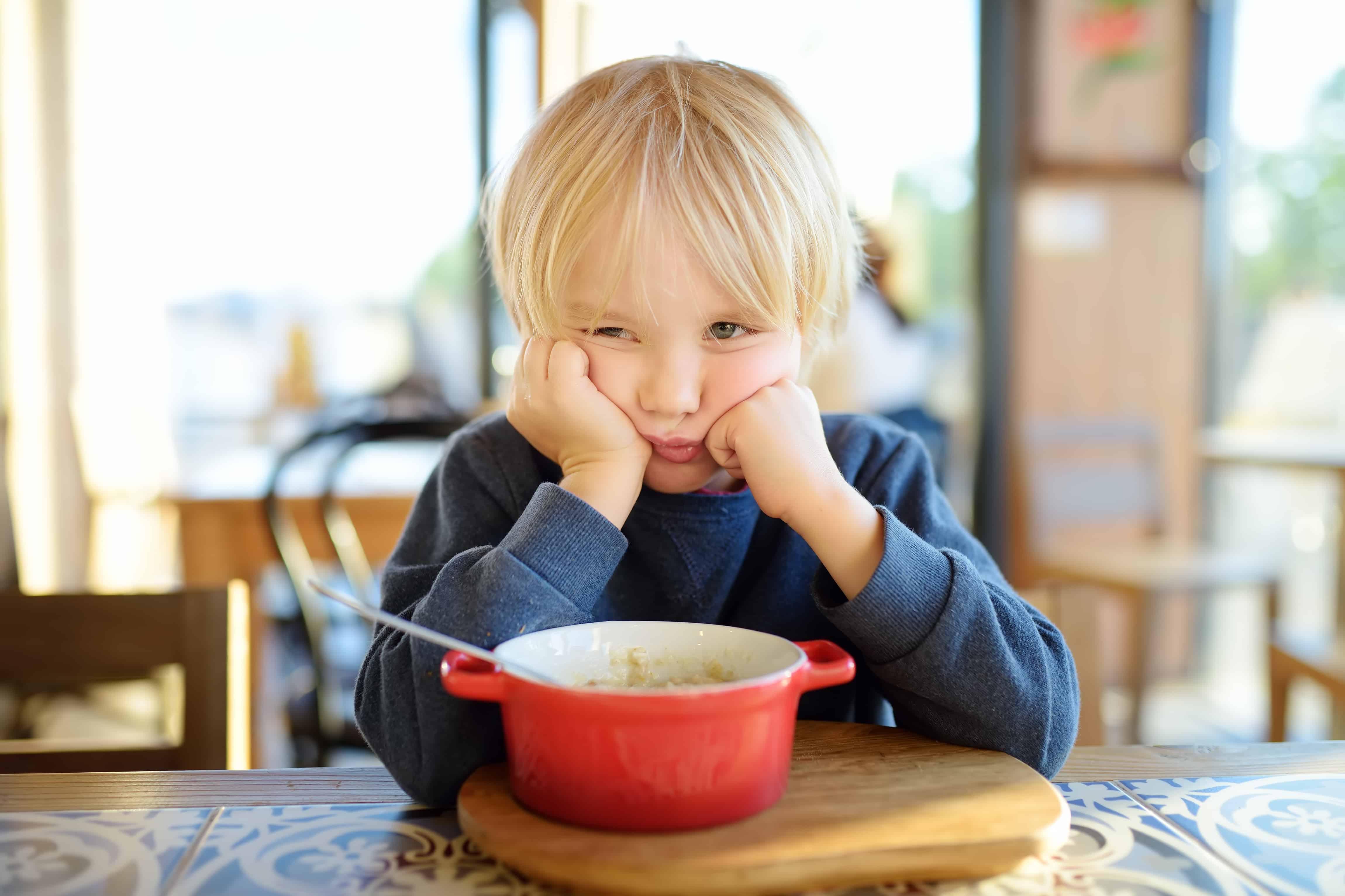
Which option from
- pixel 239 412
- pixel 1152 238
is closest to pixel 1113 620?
pixel 1152 238

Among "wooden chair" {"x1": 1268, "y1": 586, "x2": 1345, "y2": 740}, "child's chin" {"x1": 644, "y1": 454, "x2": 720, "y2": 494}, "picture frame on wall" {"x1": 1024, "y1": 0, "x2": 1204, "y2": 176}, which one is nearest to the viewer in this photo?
"child's chin" {"x1": 644, "y1": 454, "x2": 720, "y2": 494}

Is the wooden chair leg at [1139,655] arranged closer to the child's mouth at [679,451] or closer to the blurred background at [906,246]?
the blurred background at [906,246]

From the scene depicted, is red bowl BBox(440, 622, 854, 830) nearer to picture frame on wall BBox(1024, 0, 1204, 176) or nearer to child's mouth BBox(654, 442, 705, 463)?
child's mouth BBox(654, 442, 705, 463)

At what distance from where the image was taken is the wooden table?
0.48m

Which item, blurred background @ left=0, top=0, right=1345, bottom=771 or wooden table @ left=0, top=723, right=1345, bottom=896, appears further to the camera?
blurred background @ left=0, top=0, right=1345, bottom=771

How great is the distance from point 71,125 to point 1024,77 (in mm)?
2981

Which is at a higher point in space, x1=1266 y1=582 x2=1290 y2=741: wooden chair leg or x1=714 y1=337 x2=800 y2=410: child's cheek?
x1=714 y1=337 x2=800 y2=410: child's cheek

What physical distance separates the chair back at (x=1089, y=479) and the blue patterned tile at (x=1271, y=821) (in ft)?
8.33

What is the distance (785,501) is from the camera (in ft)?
2.29

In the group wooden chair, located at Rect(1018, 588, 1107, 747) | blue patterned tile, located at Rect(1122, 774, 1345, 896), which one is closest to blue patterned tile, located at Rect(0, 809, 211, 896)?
blue patterned tile, located at Rect(1122, 774, 1345, 896)

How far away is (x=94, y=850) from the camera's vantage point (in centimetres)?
52

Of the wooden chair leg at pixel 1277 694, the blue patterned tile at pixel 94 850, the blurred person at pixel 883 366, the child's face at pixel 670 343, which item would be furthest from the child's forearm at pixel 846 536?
the blurred person at pixel 883 366

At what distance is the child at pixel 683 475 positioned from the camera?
0.64 m

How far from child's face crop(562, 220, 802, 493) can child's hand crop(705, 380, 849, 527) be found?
0.04 ft
